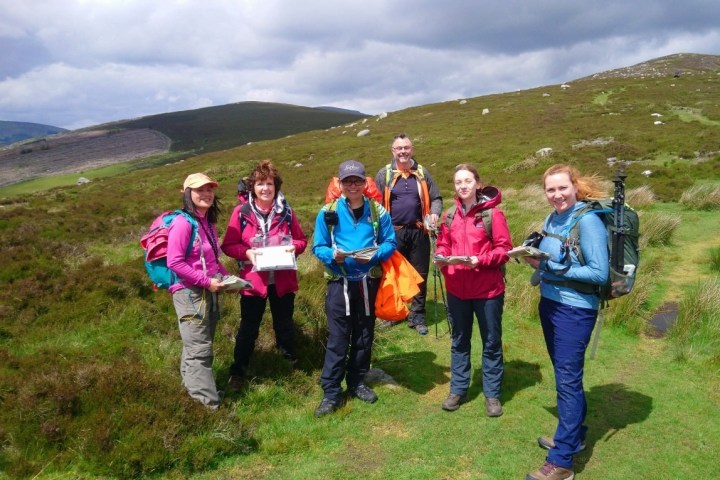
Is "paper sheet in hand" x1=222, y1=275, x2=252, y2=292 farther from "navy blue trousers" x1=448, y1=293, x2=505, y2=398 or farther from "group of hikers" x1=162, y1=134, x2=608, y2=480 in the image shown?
"navy blue trousers" x1=448, y1=293, x2=505, y2=398

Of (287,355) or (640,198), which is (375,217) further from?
(640,198)

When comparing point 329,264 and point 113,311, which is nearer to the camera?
point 329,264

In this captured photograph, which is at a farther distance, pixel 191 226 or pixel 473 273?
pixel 473 273

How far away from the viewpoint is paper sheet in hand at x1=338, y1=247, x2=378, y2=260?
156 inches

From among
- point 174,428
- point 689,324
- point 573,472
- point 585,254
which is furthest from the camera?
point 689,324

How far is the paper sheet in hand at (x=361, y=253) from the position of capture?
397 cm

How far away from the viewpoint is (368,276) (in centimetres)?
430

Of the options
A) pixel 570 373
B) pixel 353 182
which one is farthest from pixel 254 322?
pixel 570 373

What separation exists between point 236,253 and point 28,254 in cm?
660

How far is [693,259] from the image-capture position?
8688 millimetres

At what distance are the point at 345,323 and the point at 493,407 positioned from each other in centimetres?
A: 158

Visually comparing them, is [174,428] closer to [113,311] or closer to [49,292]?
[113,311]

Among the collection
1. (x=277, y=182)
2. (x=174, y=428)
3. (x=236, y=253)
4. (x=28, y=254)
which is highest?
(x=277, y=182)

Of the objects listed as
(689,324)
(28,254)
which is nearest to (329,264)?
(689,324)
